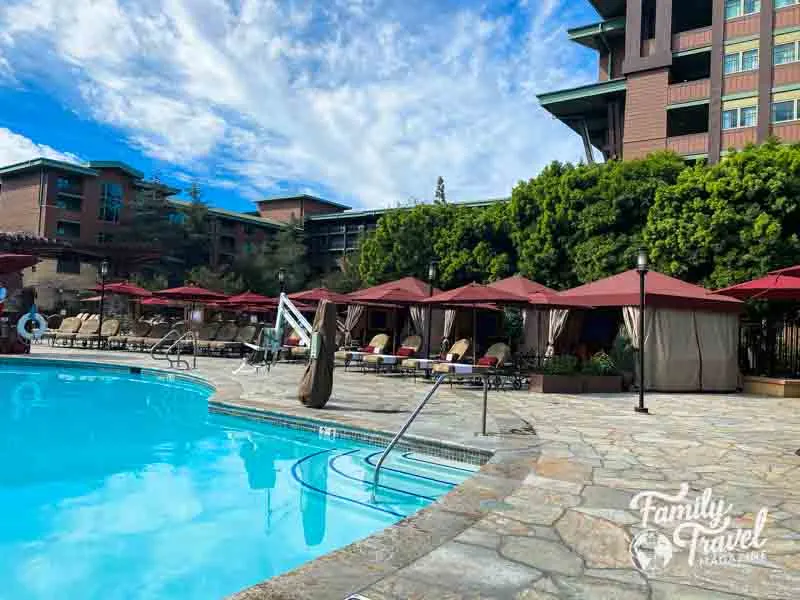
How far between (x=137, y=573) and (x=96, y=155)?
4478 cm

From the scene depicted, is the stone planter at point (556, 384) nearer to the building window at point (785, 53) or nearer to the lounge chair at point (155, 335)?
the lounge chair at point (155, 335)

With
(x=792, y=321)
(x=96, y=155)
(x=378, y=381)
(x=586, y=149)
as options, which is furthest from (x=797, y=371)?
(x=96, y=155)

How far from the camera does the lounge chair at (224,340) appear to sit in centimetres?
1927

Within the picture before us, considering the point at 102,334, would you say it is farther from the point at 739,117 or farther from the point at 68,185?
the point at 739,117

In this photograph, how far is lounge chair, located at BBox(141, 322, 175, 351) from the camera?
65.2 feet

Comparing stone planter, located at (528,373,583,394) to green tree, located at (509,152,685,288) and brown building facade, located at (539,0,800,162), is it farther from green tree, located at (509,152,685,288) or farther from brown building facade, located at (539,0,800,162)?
brown building facade, located at (539,0,800,162)

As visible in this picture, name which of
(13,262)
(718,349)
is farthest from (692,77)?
(13,262)

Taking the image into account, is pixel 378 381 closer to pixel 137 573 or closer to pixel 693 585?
pixel 137 573

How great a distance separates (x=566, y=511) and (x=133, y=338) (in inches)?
752

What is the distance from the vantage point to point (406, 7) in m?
14.2

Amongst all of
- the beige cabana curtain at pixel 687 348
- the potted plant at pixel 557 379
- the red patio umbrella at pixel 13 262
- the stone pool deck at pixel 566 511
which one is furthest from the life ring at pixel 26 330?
the beige cabana curtain at pixel 687 348

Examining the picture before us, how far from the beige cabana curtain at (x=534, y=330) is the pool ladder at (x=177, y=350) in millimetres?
9895

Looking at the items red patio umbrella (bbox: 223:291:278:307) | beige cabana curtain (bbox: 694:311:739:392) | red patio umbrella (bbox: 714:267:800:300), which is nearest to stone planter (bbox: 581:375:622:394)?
beige cabana curtain (bbox: 694:311:739:392)

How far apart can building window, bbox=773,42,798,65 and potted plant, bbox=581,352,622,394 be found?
20285 mm
